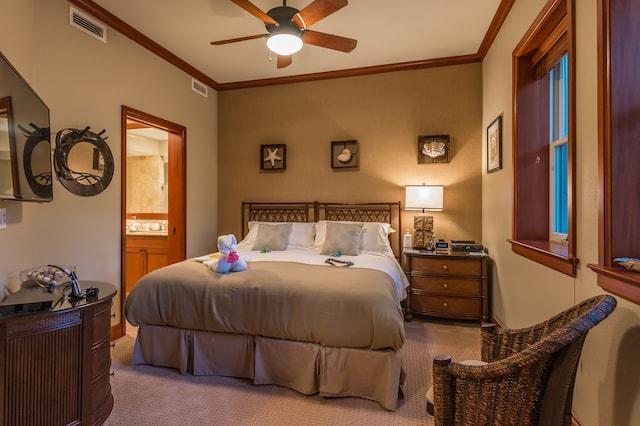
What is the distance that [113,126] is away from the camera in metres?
3.22

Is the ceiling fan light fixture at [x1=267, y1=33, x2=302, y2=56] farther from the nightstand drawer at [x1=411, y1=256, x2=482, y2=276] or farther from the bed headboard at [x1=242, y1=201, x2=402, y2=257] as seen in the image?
the nightstand drawer at [x1=411, y1=256, x2=482, y2=276]

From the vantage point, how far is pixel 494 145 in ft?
11.1

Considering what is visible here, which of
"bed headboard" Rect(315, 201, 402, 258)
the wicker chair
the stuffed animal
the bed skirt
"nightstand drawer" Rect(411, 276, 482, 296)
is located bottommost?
the bed skirt

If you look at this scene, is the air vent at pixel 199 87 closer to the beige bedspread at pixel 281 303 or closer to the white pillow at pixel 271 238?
the white pillow at pixel 271 238

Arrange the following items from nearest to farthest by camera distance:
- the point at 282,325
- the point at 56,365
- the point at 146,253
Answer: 1. the point at 56,365
2. the point at 282,325
3. the point at 146,253

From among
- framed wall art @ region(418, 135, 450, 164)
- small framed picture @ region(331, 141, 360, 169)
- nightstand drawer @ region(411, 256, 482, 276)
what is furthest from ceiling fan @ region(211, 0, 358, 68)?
nightstand drawer @ region(411, 256, 482, 276)

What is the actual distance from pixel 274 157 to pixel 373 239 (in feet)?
6.29

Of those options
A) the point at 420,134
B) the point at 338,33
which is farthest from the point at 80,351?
the point at 420,134

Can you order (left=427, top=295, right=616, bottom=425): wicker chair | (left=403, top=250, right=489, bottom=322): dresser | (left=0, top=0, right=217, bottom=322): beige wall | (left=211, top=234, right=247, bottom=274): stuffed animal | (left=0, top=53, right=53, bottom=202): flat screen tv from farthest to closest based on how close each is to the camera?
(left=403, top=250, right=489, bottom=322): dresser, (left=211, top=234, right=247, bottom=274): stuffed animal, (left=0, top=0, right=217, bottom=322): beige wall, (left=0, top=53, right=53, bottom=202): flat screen tv, (left=427, top=295, right=616, bottom=425): wicker chair

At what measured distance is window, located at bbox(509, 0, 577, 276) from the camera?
247cm

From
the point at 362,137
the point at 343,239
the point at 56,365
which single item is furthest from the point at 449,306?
the point at 56,365

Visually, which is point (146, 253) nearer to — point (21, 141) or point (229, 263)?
point (229, 263)

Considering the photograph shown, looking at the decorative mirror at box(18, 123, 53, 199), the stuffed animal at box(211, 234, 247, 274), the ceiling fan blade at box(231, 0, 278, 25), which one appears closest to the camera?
the decorative mirror at box(18, 123, 53, 199)

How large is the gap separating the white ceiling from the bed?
2.35 m
